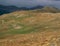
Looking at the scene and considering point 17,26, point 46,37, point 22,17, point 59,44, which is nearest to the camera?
point 59,44

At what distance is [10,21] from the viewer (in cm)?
6272

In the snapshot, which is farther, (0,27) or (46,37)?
(0,27)

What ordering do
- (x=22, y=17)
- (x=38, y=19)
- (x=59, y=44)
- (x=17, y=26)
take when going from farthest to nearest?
(x=22, y=17) → (x=38, y=19) → (x=17, y=26) → (x=59, y=44)

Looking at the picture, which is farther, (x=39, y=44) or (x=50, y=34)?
(x=50, y=34)

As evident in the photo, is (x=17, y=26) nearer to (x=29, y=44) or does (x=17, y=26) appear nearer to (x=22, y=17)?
(x=22, y=17)

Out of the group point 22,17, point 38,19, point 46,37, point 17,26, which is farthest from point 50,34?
point 22,17

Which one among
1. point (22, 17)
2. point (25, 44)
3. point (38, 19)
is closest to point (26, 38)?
point (25, 44)

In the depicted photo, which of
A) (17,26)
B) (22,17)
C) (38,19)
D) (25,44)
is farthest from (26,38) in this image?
(22,17)

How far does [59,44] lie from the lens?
36125mm

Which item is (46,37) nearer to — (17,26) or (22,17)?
(17,26)

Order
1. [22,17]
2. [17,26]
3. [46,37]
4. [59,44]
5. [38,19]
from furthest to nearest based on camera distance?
[22,17] → [38,19] → [17,26] → [46,37] → [59,44]

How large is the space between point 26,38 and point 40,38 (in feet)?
8.96

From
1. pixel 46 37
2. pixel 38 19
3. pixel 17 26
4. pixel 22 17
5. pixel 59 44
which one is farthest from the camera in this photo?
pixel 22 17

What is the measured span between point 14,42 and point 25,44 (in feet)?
8.09
